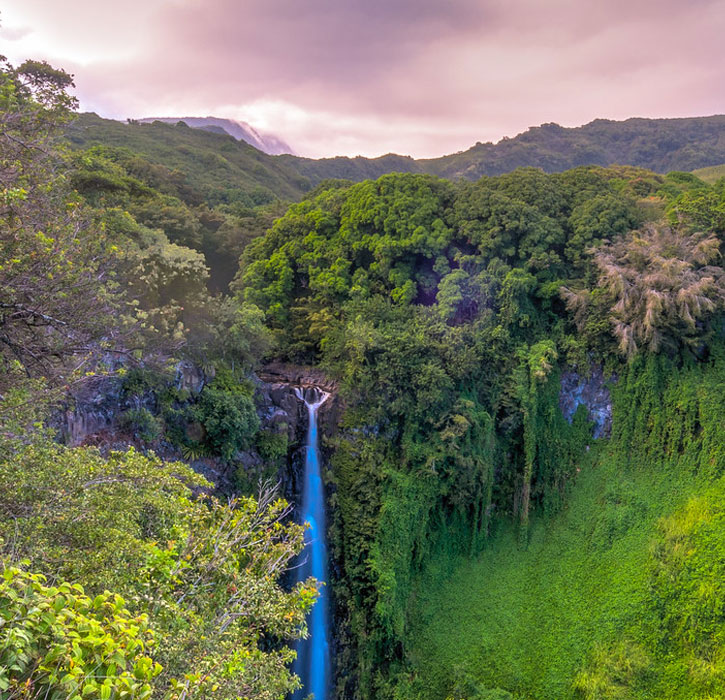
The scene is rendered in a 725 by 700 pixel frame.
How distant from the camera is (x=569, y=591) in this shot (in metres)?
11.8

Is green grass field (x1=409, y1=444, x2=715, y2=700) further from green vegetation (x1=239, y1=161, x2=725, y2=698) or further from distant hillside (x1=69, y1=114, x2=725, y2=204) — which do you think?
distant hillside (x1=69, y1=114, x2=725, y2=204)

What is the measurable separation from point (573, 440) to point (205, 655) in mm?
12989

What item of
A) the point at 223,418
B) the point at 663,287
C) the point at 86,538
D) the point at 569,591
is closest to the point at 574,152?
the point at 663,287

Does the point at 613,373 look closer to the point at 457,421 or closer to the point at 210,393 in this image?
the point at 457,421

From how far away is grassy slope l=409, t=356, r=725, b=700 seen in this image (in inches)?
412

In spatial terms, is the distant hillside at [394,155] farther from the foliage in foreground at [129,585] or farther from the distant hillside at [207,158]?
the foliage in foreground at [129,585]

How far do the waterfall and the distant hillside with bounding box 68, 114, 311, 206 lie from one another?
67.5 feet

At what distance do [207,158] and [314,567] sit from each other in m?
33.1

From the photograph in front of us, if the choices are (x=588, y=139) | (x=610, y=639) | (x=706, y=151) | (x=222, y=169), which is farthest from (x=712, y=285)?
(x=588, y=139)

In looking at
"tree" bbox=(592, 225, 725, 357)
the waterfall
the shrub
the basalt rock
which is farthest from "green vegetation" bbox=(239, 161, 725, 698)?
the shrub

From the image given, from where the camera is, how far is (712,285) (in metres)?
12.8

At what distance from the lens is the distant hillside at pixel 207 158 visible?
30.0 m

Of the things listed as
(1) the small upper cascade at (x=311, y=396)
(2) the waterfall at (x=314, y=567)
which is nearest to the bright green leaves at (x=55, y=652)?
(2) the waterfall at (x=314, y=567)

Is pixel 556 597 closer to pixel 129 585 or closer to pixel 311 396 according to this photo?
pixel 311 396
